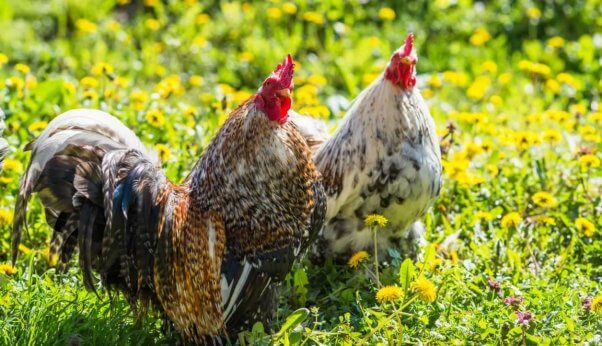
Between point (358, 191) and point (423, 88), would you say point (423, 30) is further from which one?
point (358, 191)

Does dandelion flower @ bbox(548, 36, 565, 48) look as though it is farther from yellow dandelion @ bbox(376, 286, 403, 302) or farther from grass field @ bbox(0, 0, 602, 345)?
yellow dandelion @ bbox(376, 286, 403, 302)

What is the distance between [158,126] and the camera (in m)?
5.96

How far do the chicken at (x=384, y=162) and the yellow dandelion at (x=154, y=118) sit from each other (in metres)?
1.27

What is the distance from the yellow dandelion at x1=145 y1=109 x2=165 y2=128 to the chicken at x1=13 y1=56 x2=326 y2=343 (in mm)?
1429

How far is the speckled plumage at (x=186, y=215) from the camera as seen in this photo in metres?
4.11

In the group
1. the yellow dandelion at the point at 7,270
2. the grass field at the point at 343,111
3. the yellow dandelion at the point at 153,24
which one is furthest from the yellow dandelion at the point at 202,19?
the yellow dandelion at the point at 7,270

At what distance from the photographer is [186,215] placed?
13.7 ft

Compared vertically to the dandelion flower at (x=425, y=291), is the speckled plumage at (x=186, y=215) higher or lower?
higher

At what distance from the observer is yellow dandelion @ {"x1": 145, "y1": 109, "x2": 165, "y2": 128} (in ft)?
19.0

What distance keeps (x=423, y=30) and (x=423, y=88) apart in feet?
3.86

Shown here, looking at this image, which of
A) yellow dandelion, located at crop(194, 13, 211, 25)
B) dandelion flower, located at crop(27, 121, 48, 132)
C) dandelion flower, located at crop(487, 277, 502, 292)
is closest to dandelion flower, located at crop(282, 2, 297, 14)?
yellow dandelion, located at crop(194, 13, 211, 25)

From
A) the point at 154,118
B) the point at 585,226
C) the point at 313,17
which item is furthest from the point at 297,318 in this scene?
the point at 313,17

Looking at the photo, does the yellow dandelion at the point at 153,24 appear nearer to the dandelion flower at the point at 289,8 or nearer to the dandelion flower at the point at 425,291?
the dandelion flower at the point at 289,8

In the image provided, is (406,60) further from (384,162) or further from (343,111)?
(343,111)
